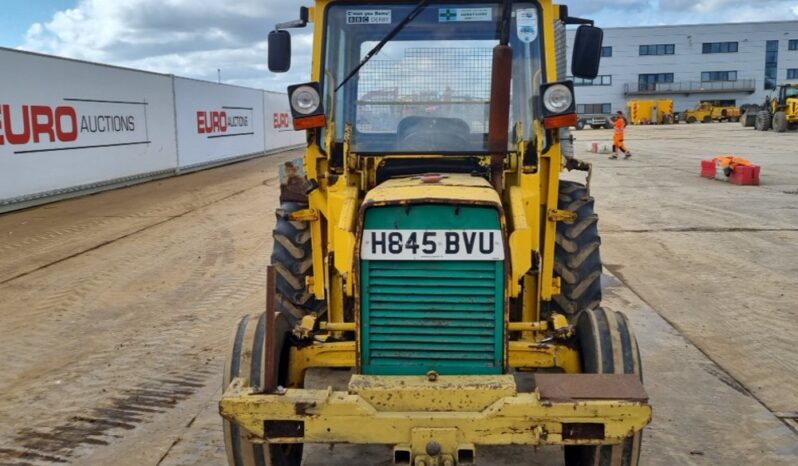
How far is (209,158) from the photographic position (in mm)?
24469

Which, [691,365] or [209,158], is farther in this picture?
[209,158]

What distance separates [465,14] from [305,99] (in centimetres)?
112

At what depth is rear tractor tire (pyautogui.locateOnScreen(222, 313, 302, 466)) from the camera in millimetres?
3393

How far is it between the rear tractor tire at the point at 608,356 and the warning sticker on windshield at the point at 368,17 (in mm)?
2210

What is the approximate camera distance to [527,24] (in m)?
4.55

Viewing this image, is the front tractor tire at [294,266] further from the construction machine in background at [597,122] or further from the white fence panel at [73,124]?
the construction machine in background at [597,122]

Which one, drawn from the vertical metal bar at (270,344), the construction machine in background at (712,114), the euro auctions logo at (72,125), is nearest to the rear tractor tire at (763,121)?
the construction machine in background at (712,114)

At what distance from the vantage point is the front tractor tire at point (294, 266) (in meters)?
5.11

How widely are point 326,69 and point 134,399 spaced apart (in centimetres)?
256

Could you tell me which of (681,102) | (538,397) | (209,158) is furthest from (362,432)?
(681,102)

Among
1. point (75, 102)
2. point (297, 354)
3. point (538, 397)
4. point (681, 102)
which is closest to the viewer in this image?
point (538, 397)

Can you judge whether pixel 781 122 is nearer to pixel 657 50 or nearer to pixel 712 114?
pixel 712 114

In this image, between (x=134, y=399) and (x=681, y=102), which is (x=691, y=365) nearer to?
(x=134, y=399)

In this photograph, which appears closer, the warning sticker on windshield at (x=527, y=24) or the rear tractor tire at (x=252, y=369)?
the rear tractor tire at (x=252, y=369)
